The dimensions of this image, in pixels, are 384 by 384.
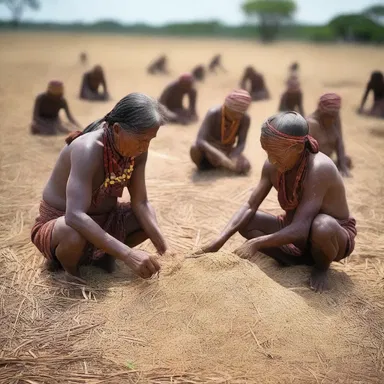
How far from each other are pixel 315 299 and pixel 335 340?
40 centimetres

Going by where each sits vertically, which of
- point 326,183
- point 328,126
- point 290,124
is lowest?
point 328,126

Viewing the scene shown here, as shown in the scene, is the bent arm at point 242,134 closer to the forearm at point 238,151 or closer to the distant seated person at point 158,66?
the forearm at point 238,151

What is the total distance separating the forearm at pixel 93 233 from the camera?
265 cm

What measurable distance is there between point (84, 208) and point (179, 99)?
6.41m

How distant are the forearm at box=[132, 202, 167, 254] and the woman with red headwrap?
31 centimetres

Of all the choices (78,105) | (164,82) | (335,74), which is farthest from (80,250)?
(335,74)

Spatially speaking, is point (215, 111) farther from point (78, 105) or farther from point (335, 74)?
point (335, 74)

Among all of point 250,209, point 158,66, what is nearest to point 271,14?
point 158,66

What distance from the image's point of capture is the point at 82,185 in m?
2.67

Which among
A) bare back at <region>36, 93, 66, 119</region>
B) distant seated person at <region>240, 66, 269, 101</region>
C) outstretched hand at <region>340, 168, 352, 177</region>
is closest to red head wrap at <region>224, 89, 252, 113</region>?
outstretched hand at <region>340, 168, 352, 177</region>

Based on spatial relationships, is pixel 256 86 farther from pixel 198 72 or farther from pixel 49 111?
pixel 49 111

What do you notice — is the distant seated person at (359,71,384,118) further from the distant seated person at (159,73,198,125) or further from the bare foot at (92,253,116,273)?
the bare foot at (92,253,116,273)

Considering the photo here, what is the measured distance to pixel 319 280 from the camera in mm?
3090

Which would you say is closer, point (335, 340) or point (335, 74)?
point (335, 340)
